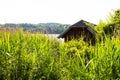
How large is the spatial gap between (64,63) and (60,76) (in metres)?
0.41

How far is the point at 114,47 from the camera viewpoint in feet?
15.3

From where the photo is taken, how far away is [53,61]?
5.64 m

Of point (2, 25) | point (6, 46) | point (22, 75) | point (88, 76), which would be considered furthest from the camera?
point (2, 25)

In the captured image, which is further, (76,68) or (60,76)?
(60,76)

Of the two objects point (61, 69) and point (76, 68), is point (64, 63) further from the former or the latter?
point (76, 68)

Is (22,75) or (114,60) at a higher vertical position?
(114,60)

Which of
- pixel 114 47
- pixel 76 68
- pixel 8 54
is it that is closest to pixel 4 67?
pixel 8 54

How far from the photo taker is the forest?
4.47m

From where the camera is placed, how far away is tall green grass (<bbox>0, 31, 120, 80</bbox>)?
4469 mm

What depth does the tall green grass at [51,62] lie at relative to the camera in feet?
14.7

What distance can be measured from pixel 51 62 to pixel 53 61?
0.15ft

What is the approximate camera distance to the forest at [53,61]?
4.47 metres

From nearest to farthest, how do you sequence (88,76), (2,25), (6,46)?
(88,76) → (6,46) → (2,25)

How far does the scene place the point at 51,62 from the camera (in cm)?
561
